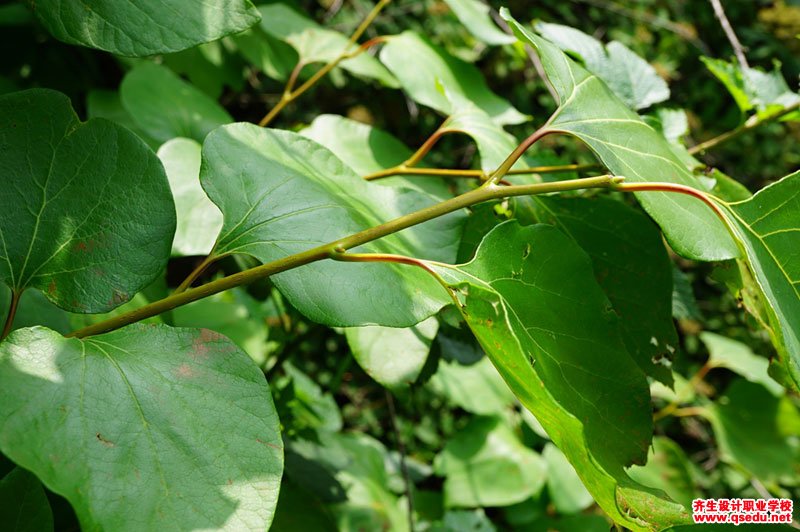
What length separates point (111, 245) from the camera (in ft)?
1.84

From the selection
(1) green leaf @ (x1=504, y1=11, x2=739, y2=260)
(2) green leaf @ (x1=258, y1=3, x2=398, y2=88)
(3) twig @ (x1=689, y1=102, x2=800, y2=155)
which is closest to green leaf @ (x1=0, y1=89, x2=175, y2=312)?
(1) green leaf @ (x1=504, y1=11, x2=739, y2=260)

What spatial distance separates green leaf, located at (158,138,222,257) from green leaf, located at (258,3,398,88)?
1.27 feet

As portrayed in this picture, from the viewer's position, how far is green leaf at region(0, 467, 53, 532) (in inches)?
20.3

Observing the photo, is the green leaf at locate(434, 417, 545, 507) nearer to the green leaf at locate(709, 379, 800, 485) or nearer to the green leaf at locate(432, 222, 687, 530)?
the green leaf at locate(709, 379, 800, 485)

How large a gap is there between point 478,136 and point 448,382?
101 cm

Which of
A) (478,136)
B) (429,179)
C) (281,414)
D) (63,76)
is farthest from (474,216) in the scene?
(63,76)

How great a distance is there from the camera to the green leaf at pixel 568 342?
49cm

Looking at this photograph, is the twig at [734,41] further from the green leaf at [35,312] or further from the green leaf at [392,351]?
the green leaf at [35,312]

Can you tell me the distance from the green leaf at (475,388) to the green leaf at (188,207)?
3.31ft

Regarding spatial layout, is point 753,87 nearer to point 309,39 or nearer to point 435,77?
point 435,77

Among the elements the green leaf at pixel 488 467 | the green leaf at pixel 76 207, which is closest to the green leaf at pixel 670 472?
the green leaf at pixel 488 467

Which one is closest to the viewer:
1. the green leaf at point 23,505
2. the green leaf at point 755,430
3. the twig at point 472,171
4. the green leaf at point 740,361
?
the green leaf at point 23,505

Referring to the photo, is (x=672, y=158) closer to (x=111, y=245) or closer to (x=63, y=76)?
(x=111, y=245)

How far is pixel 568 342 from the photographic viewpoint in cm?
56
